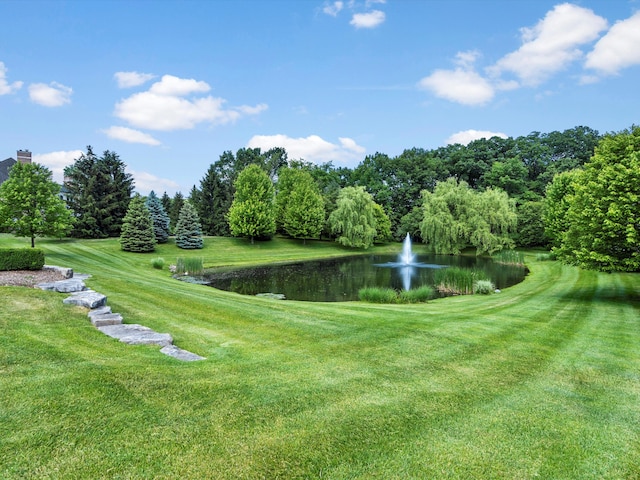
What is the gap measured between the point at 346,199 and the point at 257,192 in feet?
33.7

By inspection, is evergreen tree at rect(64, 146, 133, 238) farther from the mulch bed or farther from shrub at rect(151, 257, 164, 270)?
the mulch bed

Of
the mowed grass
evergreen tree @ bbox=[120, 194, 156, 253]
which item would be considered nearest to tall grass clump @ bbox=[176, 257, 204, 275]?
evergreen tree @ bbox=[120, 194, 156, 253]

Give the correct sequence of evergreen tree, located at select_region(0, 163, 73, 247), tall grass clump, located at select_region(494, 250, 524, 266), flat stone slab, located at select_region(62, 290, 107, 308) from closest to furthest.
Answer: flat stone slab, located at select_region(62, 290, 107, 308), evergreen tree, located at select_region(0, 163, 73, 247), tall grass clump, located at select_region(494, 250, 524, 266)

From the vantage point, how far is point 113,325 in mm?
6590

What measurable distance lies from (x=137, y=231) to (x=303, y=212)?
58.5ft

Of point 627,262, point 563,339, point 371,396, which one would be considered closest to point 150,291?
point 371,396

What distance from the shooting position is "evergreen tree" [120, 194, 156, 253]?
29.5 m

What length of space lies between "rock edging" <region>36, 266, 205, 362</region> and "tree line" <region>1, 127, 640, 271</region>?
1319cm

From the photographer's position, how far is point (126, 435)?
310 cm

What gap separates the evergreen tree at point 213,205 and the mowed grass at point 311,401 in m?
38.0

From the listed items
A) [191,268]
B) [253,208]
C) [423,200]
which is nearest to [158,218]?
[253,208]

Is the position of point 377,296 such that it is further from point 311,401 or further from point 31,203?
point 31,203

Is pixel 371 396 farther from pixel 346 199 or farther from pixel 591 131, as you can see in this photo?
pixel 591 131

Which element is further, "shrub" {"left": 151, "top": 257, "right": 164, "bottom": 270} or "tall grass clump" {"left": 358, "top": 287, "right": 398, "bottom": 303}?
"shrub" {"left": 151, "top": 257, "right": 164, "bottom": 270}
